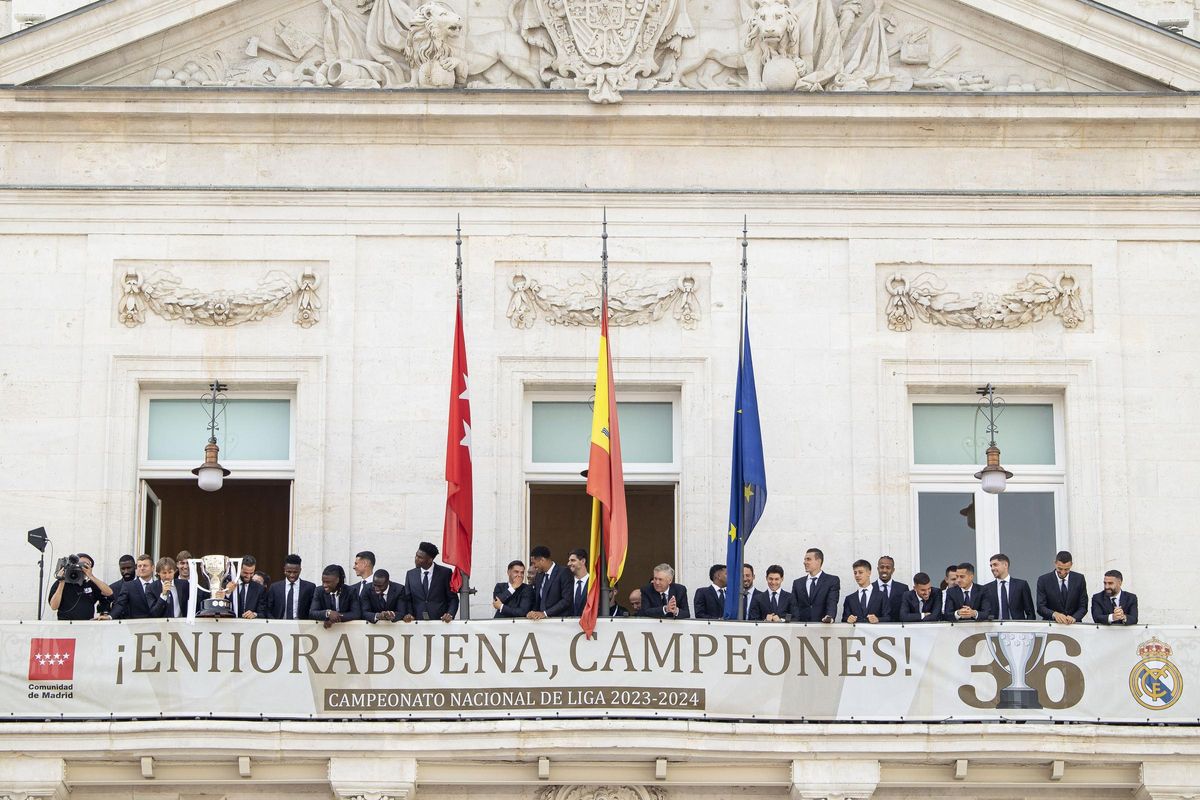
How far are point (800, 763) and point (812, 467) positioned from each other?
2992 mm

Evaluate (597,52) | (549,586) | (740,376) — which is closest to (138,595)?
(549,586)

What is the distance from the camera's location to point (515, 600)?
66.3 ft

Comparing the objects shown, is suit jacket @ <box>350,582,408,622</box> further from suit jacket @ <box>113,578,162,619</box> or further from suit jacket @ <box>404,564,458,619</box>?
suit jacket @ <box>113,578,162,619</box>

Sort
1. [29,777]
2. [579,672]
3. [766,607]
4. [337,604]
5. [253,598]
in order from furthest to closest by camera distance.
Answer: [766,607], [253,598], [337,604], [579,672], [29,777]

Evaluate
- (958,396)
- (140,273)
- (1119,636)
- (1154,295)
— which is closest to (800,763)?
(1119,636)

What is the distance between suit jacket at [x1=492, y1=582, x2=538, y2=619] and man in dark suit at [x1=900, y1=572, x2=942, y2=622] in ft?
9.51

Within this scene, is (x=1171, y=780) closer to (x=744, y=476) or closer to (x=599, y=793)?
(x=744, y=476)

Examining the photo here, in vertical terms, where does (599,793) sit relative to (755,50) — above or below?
below

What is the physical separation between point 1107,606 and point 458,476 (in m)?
5.18

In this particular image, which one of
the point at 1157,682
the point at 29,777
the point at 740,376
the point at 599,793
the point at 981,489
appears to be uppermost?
the point at 740,376

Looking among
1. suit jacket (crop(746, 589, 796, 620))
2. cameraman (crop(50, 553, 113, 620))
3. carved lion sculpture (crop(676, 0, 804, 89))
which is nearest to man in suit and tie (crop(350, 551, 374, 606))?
cameraman (crop(50, 553, 113, 620))

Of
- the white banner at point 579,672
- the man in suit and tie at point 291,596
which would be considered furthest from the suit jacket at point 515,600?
the man in suit and tie at point 291,596

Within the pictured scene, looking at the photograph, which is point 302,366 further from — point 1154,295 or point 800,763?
point 1154,295

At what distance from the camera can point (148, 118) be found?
22047 mm
